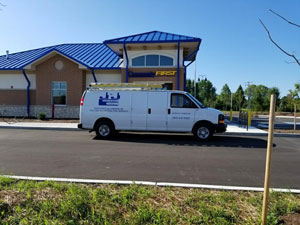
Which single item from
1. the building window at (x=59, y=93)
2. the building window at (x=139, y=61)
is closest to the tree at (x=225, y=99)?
the building window at (x=139, y=61)

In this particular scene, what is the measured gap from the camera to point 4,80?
18.5 meters

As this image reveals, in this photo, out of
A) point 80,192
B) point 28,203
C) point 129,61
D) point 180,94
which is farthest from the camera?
point 129,61

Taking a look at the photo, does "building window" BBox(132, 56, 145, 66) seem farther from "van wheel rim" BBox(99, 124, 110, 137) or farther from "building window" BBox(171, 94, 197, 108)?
"van wheel rim" BBox(99, 124, 110, 137)

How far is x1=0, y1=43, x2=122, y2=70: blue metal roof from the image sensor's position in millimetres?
17031

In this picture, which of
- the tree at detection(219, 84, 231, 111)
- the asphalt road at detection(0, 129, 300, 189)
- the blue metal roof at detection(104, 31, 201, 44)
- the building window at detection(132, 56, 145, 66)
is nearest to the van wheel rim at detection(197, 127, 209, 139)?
the asphalt road at detection(0, 129, 300, 189)

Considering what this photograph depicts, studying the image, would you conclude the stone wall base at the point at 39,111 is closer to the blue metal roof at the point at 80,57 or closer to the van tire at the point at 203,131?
the blue metal roof at the point at 80,57

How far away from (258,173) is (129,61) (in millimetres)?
14059

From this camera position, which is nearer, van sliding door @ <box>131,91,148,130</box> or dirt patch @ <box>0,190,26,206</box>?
dirt patch @ <box>0,190,26,206</box>

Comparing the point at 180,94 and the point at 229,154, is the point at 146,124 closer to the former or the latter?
the point at 180,94

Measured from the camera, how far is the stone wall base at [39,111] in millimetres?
17234

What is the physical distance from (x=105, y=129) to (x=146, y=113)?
2.17 metres

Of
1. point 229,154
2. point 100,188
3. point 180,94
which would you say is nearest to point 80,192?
point 100,188

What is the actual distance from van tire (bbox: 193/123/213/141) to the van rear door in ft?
4.89

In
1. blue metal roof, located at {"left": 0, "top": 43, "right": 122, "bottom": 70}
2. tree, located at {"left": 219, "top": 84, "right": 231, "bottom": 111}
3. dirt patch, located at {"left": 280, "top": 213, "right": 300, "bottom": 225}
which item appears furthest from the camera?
tree, located at {"left": 219, "top": 84, "right": 231, "bottom": 111}
